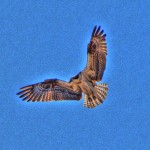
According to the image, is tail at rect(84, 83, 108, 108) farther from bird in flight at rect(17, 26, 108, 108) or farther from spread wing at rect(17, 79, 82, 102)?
spread wing at rect(17, 79, 82, 102)

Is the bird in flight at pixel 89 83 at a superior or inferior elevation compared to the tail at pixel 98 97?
superior

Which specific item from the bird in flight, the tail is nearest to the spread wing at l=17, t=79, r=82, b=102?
the bird in flight

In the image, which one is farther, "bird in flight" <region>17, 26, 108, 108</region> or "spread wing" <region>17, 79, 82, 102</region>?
"spread wing" <region>17, 79, 82, 102</region>

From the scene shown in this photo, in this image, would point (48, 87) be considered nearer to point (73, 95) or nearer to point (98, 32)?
point (73, 95)

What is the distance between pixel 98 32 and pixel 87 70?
140cm

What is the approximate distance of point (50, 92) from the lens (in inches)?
637

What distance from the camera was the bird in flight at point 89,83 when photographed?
1555 cm

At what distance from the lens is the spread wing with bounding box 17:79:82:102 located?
15953 millimetres

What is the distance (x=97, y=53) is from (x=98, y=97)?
1.54 m

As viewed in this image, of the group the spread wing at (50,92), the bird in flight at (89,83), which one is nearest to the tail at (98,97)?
the bird in flight at (89,83)

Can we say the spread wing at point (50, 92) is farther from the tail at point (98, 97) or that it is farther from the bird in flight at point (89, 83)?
the tail at point (98, 97)

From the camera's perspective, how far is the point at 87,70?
15.6 metres

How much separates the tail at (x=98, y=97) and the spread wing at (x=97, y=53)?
0.30 m

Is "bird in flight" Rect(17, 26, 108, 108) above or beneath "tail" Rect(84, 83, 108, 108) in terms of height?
above
